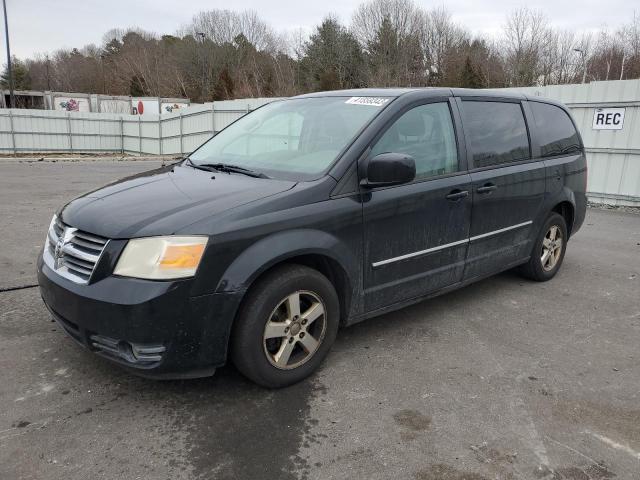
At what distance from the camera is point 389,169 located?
321cm

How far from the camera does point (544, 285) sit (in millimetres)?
5191

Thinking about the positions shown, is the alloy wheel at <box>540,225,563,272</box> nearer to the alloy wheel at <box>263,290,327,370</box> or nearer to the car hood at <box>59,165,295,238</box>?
the alloy wheel at <box>263,290,327,370</box>

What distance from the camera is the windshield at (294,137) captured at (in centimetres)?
343

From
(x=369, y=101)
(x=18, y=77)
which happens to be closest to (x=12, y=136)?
(x=369, y=101)

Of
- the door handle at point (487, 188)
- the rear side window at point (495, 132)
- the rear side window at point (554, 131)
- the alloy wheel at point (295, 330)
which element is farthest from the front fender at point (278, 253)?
the rear side window at point (554, 131)

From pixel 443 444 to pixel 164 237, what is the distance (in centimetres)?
174

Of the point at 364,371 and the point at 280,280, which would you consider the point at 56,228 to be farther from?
the point at 364,371

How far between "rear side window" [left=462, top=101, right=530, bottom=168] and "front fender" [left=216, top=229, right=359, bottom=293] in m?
1.57

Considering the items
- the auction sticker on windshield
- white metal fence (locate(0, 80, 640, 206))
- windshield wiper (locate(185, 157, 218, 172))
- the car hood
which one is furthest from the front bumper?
white metal fence (locate(0, 80, 640, 206))

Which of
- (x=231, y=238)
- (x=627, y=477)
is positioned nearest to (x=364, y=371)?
(x=231, y=238)

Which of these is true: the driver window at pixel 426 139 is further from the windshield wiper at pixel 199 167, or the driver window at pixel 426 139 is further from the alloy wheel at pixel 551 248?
the alloy wheel at pixel 551 248

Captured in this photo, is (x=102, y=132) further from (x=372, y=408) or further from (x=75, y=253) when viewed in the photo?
(x=372, y=408)

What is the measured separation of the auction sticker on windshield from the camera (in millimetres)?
3673

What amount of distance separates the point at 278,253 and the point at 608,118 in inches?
369
